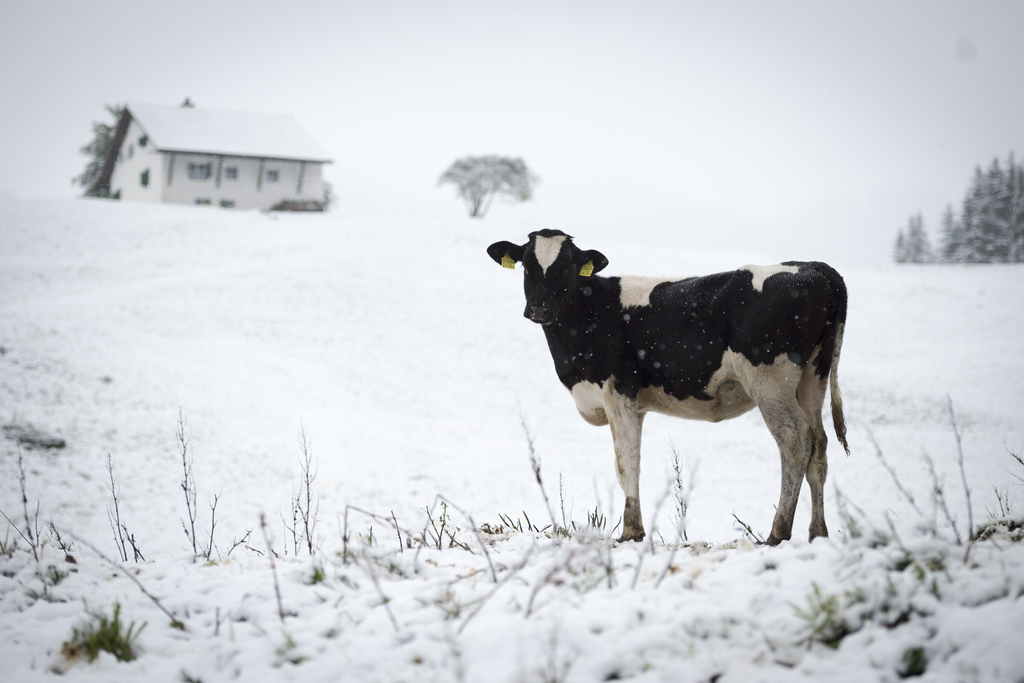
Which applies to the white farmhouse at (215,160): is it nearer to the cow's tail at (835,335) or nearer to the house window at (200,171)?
the house window at (200,171)

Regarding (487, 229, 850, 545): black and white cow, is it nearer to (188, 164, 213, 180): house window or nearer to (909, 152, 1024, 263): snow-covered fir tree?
(188, 164, 213, 180): house window

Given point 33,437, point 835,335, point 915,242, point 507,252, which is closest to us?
point 835,335

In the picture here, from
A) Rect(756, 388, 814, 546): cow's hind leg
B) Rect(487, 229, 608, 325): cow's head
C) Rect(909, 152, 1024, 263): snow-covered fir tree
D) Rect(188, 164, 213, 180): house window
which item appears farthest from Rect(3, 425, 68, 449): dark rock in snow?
Rect(909, 152, 1024, 263): snow-covered fir tree

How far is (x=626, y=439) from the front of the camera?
18.0ft

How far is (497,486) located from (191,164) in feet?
139

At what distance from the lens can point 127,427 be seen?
16297 mm

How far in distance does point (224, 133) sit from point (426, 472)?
43.0 meters

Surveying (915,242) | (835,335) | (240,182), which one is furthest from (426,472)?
(915,242)

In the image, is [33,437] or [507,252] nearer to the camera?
[507,252]

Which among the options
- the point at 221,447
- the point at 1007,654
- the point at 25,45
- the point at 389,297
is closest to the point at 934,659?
the point at 1007,654

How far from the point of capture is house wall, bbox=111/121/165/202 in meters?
45.5

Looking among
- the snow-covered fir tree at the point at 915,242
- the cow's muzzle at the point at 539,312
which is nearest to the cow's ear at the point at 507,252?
the cow's muzzle at the point at 539,312

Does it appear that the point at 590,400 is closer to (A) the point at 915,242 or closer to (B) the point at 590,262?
(B) the point at 590,262

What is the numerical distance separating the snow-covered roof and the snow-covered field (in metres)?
7.86
